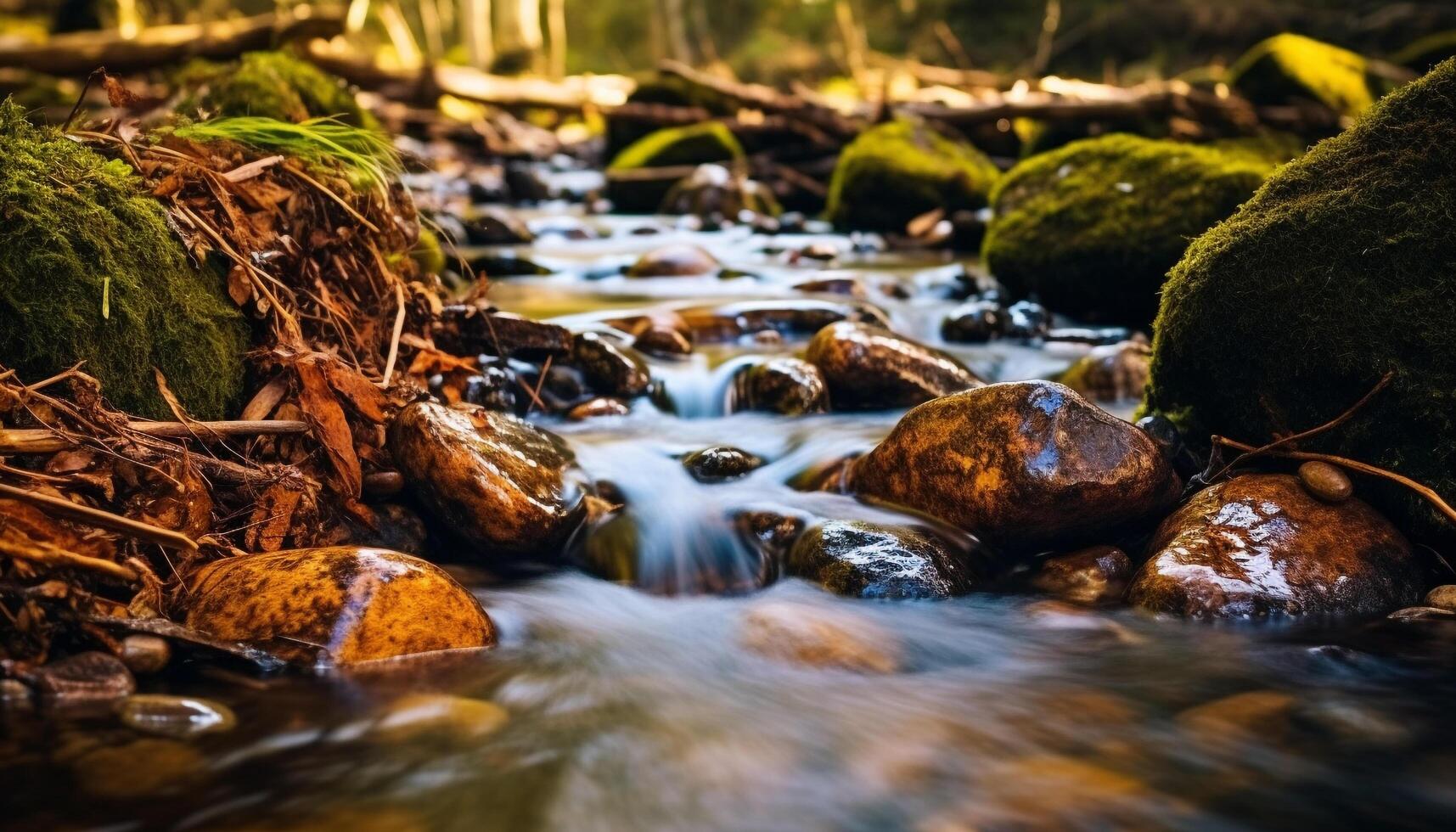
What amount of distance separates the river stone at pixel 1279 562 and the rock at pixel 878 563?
1.96 ft

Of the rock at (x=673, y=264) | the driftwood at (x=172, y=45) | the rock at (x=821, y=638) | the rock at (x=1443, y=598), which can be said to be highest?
the driftwood at (x=172, y=45)

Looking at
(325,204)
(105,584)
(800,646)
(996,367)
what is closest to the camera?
(105,584)

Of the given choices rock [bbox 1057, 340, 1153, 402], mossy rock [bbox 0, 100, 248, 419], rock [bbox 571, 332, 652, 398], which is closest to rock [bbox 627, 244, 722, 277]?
rock [bbox 571, 332, 652, 398]

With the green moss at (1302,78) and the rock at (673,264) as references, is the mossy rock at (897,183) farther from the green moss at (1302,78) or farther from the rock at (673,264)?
the green moss at (1302,78)

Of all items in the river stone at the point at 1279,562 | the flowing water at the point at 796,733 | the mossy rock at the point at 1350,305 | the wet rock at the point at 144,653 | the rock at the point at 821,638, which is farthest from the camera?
the mossy rock at the point at 1350,305

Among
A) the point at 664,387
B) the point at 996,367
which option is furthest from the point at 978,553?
the point at 996,367

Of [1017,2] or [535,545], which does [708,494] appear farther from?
[1017,2]

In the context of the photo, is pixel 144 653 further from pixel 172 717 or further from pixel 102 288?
pixel 102 288

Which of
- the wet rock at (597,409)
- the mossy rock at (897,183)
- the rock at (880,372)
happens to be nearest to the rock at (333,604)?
the wet rock at (597,409)

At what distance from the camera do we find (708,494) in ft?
13.3

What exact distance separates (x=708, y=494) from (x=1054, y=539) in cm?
137

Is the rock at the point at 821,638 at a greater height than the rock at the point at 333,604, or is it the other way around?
the rock at the point at 333,604

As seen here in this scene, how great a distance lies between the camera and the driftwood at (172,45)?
508 inches

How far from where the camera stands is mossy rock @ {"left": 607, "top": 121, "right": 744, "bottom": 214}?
40.7 feet
